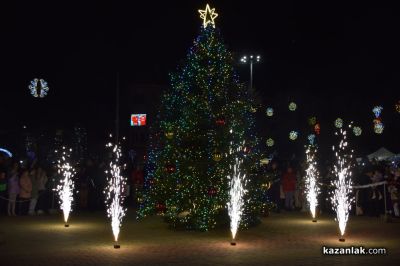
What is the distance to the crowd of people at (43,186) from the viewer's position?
21.7 m

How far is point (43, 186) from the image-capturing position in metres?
22.2

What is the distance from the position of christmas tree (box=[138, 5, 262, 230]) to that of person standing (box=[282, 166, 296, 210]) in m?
6.92

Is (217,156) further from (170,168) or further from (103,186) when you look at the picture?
(103,186)

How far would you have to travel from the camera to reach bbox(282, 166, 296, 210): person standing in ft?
80.0

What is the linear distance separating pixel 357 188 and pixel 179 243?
10.3 metres

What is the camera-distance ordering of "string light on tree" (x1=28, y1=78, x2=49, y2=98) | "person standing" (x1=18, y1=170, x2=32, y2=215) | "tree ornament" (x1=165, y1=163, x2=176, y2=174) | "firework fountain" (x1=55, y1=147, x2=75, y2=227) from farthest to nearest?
"string light on tree" (x1=28, y1=78, x2=49, y2=98) → "person standing" (x1=18, y1=170, x2=32, y2=215) → "firework fountain" (x1=55, y1=147, x2=75, y2=227) → "tree ornament" (x1=165, y1=163, x2=176, y2=174)

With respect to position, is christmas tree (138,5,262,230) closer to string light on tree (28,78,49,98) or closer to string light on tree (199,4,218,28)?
string light on tree (199,4,218,28)

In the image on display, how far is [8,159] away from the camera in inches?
952

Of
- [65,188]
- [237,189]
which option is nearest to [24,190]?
[65,188]

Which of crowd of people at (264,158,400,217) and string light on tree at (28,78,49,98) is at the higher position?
string light on tree at (28,78,49,98)

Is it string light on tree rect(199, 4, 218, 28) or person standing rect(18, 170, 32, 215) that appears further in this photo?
person standing rect(18, 170, 32, 215)

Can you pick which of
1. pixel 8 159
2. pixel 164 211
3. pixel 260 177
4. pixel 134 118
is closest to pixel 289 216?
pixel 260 177

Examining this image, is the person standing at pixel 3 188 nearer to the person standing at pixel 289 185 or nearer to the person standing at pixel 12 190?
the person standing at pixel 12 190

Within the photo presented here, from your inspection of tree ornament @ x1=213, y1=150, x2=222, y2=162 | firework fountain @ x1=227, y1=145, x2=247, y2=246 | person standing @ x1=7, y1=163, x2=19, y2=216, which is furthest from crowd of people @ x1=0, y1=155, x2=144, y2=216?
firework fountain @ x1=227, y1=145, x2=247, y2=246
